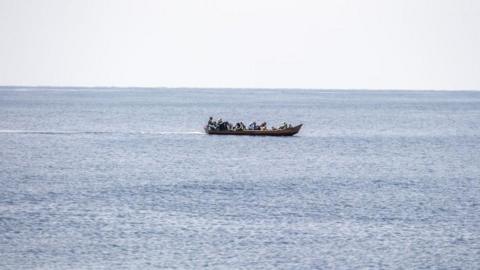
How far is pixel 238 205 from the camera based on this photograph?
56.4m

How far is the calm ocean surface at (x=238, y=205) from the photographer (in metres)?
42.6

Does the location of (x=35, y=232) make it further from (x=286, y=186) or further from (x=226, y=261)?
(x=286, y=186)

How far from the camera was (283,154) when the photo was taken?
9081 cm

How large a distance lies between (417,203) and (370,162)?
88.9ft

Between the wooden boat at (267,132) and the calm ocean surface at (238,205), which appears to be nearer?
the calm ocean surface at (238,205)

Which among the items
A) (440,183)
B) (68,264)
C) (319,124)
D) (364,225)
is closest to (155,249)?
(68,264)

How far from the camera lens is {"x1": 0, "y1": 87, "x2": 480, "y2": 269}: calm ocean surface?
42625 mm

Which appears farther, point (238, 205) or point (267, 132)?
point (267, 132)

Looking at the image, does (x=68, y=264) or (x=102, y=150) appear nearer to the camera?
(x=68, y=264)

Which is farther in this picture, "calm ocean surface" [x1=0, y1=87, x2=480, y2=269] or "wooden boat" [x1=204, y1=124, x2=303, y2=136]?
"wooden boat" [x1=204, y1=124, x2=303, y2=136]

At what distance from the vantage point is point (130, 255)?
1672 inches

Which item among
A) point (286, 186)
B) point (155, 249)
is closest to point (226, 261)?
point (155, 249)

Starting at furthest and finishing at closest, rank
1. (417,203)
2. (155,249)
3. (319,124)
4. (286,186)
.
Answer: (319,124)
(286,186)
(417,203)
(155,249)

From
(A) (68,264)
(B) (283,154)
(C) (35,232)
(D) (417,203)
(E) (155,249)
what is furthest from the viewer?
(B) (283,154)
